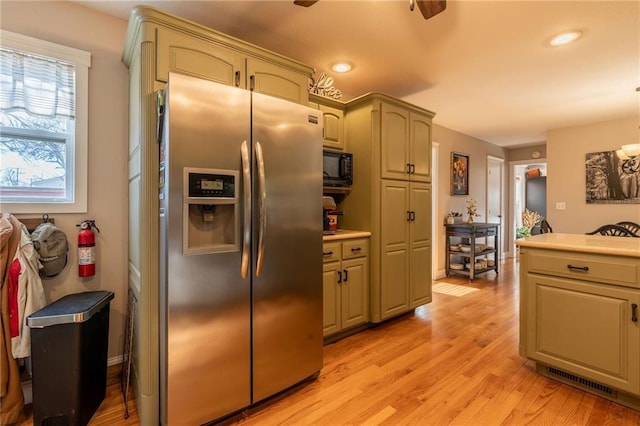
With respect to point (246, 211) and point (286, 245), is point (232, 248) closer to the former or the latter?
point (246, 211)

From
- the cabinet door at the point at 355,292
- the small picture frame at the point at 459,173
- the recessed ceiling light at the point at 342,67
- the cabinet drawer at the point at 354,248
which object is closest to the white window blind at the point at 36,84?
the recessed ceiling light at the point at 342,67

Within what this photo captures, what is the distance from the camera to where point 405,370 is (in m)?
Result: 2.22

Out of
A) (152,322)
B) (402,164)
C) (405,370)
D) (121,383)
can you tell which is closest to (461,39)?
(402,164)

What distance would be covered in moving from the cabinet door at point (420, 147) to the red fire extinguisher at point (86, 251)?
110 inches

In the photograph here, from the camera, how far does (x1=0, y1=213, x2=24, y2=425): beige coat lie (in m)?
1.60

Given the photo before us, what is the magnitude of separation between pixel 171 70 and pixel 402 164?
2.18m

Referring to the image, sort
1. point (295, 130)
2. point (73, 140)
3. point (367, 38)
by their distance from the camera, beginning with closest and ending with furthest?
point (295, 130) < point (73, 140) < point (367, 38)

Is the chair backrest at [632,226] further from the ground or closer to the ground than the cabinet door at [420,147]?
closer to the ground

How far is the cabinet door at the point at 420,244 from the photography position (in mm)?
3197

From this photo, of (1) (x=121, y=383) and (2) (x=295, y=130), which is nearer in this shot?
(2) (x=295, y=130)

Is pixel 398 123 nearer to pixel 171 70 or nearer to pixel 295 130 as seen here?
pixel 295 130

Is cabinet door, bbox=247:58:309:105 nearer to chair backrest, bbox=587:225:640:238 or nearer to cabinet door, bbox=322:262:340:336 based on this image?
cabinet door, bbox=322:262:340:336

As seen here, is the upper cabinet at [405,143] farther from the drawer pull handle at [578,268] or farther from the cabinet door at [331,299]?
the drawer pull handle at [578,268]

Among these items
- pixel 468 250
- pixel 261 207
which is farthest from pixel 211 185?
pixel 468 250
